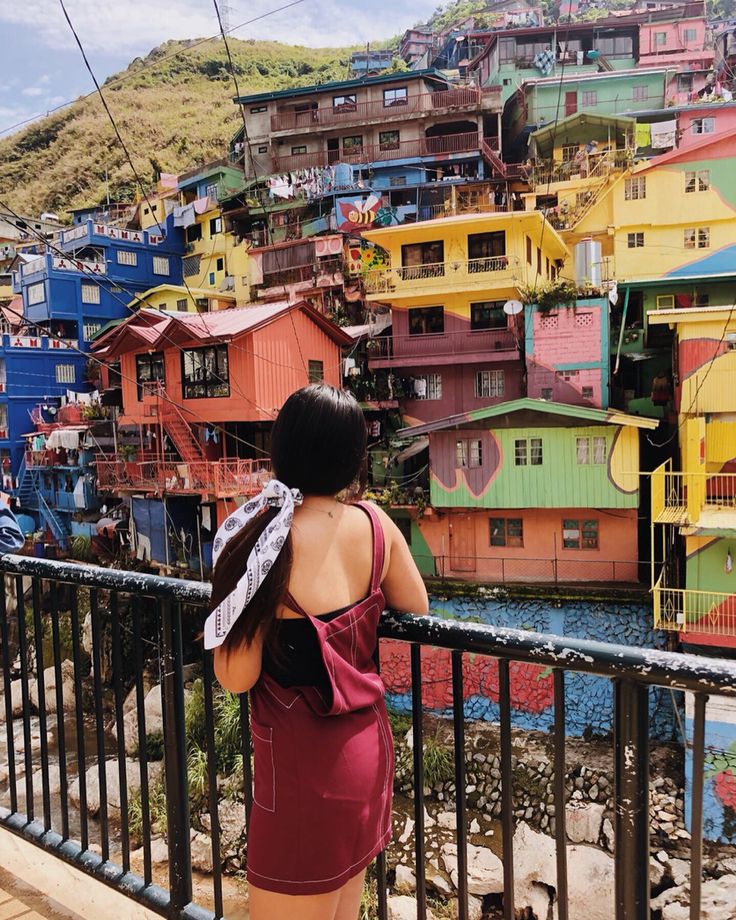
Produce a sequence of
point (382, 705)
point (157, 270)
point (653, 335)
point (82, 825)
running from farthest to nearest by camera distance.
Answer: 1. point (157, 270)
2. point (653, 335)
3. point (82, 825)
4. point (382, 705)

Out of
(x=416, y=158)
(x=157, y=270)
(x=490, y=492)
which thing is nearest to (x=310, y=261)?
(x=416, y=158)

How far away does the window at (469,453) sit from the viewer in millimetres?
17047

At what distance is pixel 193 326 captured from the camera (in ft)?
62.4

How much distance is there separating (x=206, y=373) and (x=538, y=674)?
39.0 feet

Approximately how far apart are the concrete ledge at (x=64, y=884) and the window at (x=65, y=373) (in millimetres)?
28417

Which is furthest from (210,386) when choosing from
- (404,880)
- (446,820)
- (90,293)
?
(90,293)

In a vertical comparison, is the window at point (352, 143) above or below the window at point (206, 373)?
above

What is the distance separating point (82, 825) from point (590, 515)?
15.6 meters

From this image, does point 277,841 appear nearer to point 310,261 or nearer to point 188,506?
point 188,506

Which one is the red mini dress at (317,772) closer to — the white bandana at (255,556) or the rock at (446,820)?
the white bandana at (255,556)

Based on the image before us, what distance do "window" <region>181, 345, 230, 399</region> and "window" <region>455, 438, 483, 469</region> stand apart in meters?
6.66

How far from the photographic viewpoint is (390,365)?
20.6m

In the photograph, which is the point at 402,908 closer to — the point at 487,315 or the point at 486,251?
the point at 487,315

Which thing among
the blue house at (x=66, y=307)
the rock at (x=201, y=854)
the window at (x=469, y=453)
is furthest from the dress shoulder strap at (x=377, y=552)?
the blue house at (x=66, y=307)
